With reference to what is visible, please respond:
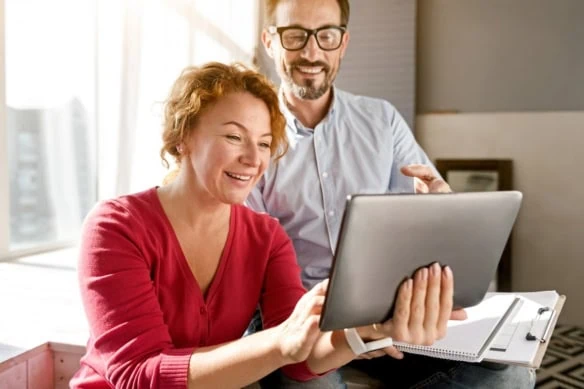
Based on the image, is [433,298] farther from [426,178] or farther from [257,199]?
[257,199]

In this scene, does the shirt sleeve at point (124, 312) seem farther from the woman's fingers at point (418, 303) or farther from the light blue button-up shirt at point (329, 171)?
the light blue button-up shirt at point (329, 171)

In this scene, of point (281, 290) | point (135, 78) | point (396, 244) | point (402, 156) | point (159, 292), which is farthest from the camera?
point (135, 78)

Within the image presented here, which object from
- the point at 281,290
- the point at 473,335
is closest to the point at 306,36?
the point at 281,290

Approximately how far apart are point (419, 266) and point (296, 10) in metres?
0.94

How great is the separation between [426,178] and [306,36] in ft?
1.67

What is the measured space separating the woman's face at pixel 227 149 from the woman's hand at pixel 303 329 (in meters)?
0.28

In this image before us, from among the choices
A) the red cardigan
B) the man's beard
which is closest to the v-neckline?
the red cardigan

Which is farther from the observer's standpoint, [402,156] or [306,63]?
[402,156]

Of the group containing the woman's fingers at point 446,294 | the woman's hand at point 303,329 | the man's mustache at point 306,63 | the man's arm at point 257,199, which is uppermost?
the man's mustache at point 306,63

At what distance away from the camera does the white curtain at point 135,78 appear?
1977 mm

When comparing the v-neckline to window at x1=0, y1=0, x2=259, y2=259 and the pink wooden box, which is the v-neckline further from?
window at x1=0, y1=0, x2=259, y2=259

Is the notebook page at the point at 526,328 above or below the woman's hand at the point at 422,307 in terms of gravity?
below

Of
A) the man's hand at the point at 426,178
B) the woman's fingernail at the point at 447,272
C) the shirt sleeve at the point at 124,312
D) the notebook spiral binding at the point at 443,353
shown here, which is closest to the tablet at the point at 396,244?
the woman's fingernail at the point at 447,272

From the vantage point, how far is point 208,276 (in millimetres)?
1067
